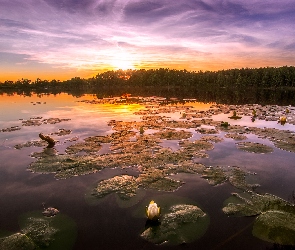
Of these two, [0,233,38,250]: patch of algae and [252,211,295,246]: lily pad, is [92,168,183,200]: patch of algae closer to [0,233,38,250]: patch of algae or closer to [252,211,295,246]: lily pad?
[0,233,38,250]: patch of algae

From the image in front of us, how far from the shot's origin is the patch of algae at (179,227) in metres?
5.86

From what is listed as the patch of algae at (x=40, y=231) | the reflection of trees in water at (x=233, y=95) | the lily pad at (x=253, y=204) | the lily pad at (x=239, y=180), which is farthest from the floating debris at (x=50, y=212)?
the reflection of trees in water at (x=233, y=95)

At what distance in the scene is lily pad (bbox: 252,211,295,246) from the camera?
5770 mm

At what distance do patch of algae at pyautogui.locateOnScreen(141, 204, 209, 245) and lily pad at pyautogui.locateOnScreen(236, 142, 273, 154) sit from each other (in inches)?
293

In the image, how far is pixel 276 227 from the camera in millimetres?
6117

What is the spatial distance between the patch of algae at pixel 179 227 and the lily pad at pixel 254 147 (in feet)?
24.4

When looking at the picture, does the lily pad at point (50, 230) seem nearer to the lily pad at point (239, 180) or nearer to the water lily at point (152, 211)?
the water lily at point (152, 211)

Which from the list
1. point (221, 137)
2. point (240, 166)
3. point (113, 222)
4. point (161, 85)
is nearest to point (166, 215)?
point (113, 222)

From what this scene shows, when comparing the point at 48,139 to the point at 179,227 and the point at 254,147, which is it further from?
the point at 254,147

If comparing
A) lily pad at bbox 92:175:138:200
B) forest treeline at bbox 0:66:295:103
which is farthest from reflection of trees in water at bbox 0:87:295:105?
lily pad at bbox 92:175:138:200

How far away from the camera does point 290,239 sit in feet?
18.7

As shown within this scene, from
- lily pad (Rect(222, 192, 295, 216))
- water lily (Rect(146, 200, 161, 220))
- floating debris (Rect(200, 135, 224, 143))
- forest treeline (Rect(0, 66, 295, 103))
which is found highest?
forest treeline (Rect(0, 66, 295, 103))

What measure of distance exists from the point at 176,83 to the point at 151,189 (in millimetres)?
137356

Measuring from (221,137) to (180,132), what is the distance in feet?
9.89
